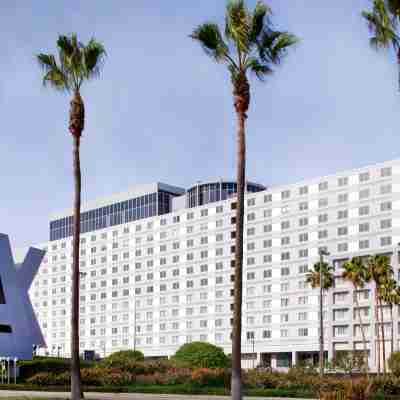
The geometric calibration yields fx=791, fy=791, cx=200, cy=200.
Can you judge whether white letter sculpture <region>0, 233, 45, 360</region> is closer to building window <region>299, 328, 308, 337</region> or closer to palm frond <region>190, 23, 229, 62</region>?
palm frond <region>190, 23, 229, 62</region>

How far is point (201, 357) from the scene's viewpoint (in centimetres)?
6988

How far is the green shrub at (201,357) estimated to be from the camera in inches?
2708

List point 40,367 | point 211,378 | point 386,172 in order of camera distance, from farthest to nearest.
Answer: point 386,172 < point 40,367 < point 211,378

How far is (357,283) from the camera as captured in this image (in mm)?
89125

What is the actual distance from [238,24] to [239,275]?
10.1 meters

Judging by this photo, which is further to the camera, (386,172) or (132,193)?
(132,193)

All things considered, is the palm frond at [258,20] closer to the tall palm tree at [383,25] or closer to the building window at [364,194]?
the tall palm tree at [383,25]

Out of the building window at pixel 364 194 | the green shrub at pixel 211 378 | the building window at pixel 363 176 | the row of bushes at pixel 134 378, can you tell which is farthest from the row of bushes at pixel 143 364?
the building window at pixel 363 176

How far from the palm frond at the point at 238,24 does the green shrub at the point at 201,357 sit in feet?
129

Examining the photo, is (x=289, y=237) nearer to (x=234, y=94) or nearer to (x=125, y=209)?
(x=125, y=209)

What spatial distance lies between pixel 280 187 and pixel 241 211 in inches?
4554

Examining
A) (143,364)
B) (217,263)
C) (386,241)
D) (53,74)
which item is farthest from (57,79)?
(217,263)

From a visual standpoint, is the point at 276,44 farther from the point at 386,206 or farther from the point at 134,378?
the point at 386,206

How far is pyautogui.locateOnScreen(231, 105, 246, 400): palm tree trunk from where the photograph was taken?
29511mm
